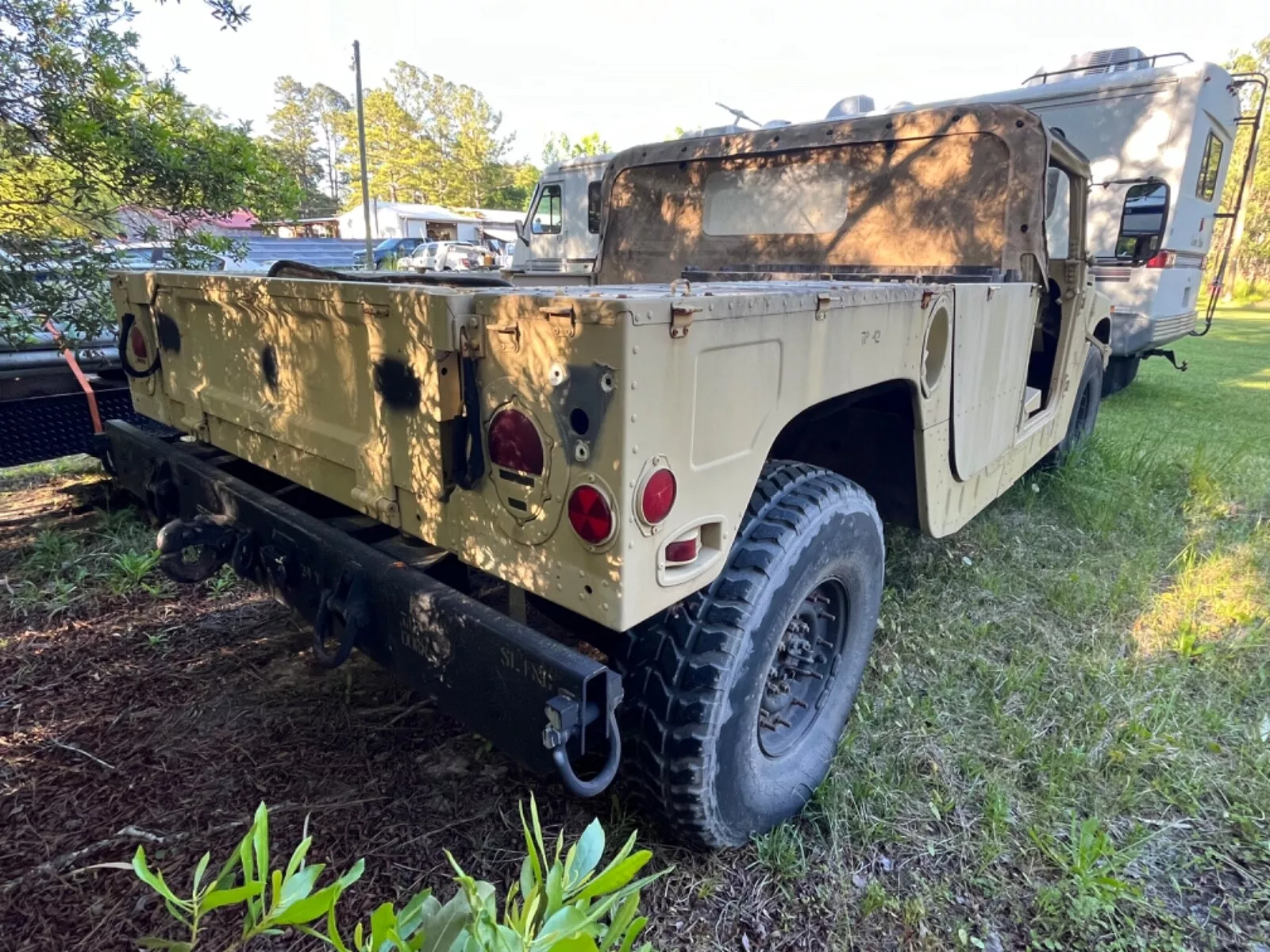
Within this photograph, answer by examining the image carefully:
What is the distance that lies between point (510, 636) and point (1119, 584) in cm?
324

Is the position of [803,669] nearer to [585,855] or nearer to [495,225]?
[585,855]

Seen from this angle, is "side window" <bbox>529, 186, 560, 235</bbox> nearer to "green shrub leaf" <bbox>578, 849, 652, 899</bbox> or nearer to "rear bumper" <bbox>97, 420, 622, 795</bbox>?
"rear bumper" <bbox>97, 420, 622, 795</bbox>

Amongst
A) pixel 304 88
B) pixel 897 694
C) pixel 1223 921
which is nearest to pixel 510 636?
pixel 897 694

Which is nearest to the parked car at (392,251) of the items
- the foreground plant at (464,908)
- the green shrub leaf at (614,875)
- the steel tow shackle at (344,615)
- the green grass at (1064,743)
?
the green grass at (1064,743)

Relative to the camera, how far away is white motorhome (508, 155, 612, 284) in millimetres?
11875

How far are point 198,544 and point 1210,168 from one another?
33.1 feet

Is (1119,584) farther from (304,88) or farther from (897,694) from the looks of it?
(304,88)

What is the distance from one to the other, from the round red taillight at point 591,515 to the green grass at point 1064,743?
1.18 meters

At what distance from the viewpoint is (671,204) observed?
3924 millimetres

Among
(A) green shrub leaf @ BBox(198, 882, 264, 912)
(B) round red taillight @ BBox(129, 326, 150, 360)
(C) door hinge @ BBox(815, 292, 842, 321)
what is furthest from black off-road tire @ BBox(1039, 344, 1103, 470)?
(A) green shrub leaf @ BBox(198, 882, 264, 912)

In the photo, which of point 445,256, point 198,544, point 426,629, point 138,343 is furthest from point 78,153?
point 445,256

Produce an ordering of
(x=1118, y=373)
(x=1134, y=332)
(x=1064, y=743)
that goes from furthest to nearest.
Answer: (x=1118, y=373), (x=1134, y=332), (x=1064, y=743)

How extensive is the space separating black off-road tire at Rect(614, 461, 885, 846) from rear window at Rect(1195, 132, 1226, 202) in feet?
26.7

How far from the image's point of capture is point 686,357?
145 centimetres
